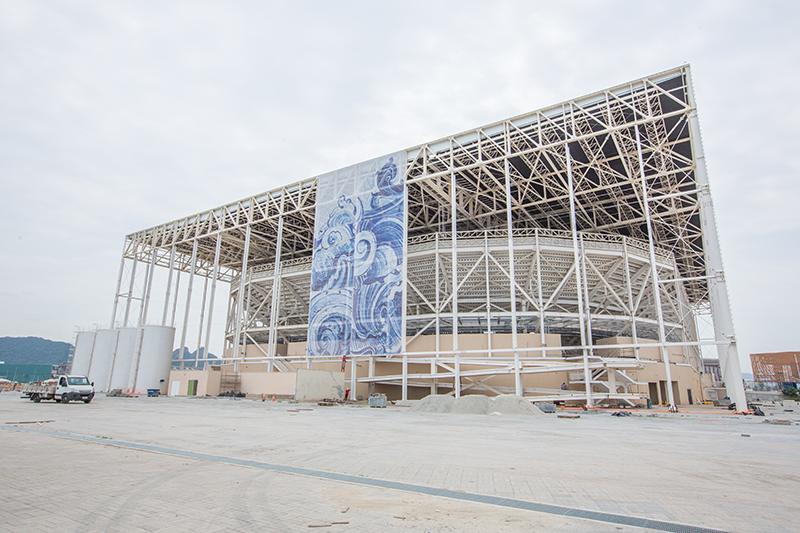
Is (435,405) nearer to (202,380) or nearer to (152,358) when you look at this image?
(202,380)

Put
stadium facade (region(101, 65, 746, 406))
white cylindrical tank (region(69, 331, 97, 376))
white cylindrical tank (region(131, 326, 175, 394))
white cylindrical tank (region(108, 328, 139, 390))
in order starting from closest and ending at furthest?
stadium facade (region(101, 65, 746, 406))
white cylindrical tank (region(131, 326, 175, 394))
white cylindrical tank (region(108, 328, 139, 390))
white cylindrical tank (region(69, 331, 97, 376))

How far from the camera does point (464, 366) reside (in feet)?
104

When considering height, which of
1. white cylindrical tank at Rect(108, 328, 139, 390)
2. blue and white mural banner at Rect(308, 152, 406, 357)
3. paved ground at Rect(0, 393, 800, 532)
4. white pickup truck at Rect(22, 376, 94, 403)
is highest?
blue and white mural banner at Rect(308, 152, 406, 357)

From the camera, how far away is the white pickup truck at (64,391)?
2452cm

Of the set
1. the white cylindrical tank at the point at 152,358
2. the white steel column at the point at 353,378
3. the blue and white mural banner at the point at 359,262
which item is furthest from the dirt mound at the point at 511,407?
the white cylindrical tank at the point at 152,358

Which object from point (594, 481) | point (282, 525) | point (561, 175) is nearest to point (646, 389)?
point (561, 175)

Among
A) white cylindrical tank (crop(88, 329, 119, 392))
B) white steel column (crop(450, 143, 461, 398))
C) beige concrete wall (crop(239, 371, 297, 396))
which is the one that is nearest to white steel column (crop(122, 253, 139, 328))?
white cylindrical tank (crop(88, 329, 119, 392))

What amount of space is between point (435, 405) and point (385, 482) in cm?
1718

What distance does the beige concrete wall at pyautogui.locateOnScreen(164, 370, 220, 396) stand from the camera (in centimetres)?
3745

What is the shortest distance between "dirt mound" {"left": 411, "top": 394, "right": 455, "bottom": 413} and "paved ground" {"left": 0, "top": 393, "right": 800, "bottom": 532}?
11353 mm

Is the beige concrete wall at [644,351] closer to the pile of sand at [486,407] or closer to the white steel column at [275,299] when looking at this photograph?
the pile of sand at [486,407]

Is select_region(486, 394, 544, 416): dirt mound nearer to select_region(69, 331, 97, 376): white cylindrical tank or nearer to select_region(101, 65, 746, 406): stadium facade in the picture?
select_region(101, 65, 746, 406): stadium facade

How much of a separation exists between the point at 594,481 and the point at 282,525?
4.38m

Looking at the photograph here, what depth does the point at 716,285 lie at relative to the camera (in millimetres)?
24078
